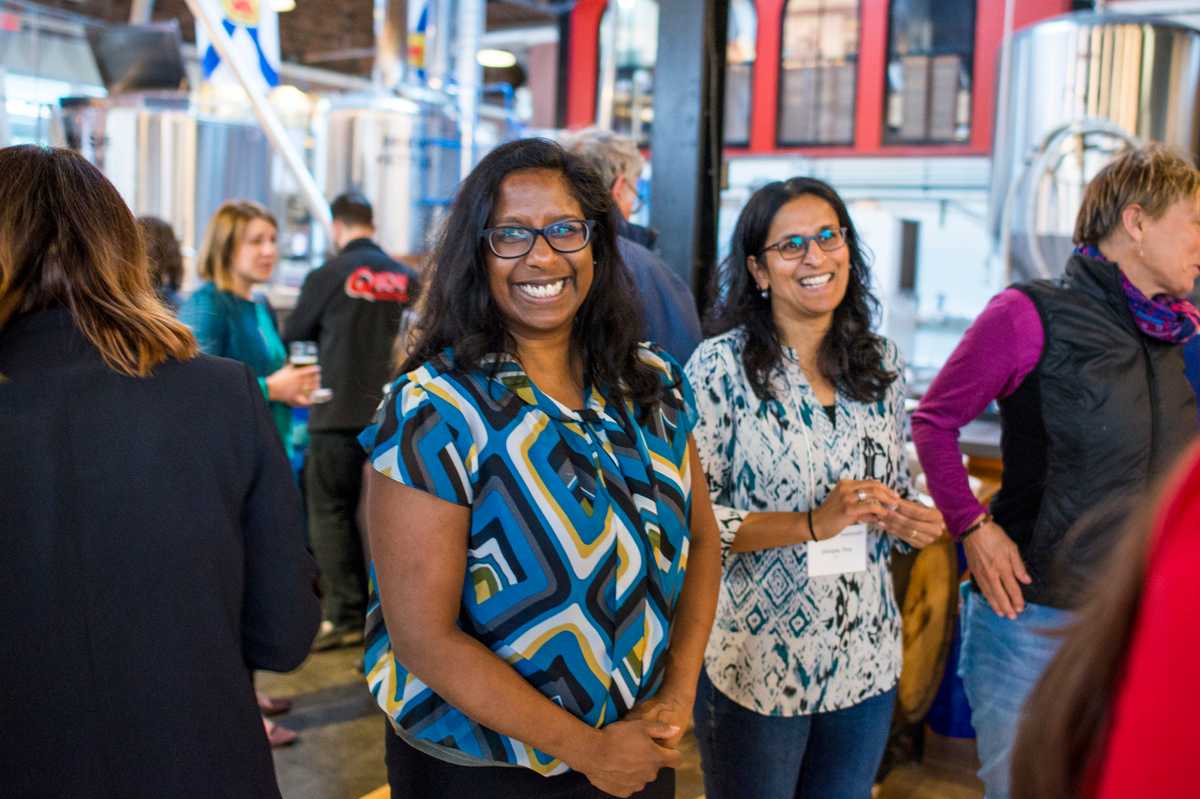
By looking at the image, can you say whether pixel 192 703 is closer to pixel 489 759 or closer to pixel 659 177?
pixel 489 759

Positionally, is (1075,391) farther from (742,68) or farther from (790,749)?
(742,68)

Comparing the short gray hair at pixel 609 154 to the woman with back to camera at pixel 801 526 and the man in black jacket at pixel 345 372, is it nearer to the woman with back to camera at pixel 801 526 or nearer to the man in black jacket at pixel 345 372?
the woman with back to camera at pixel 801 526

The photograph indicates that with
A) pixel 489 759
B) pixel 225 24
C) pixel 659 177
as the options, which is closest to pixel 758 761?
pixel 489 759

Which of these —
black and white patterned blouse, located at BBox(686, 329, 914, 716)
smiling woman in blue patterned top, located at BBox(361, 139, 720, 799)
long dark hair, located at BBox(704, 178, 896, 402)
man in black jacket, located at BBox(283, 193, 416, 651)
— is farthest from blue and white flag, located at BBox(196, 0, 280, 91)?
smiling woman in blue patterned top, located at BBox(361, 139, 720, 799)

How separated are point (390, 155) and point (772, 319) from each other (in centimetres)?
632

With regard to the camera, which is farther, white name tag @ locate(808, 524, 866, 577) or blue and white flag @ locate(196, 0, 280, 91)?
blue and white flag @ locate(196, 0, 280, 91)

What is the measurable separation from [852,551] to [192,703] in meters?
1.14

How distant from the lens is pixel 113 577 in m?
1.31

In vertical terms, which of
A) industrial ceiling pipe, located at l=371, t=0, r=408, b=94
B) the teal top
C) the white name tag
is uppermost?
industrial ceiling pipe, located at l=371, t=0, r=408, b=94

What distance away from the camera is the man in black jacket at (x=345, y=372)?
4.48 metres

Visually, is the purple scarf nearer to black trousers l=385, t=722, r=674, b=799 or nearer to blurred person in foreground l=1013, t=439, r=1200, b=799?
black trousers l=385, t=722, r=674, b=799

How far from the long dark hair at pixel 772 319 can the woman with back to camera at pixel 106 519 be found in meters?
0.99

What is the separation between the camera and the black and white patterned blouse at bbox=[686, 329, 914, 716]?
1.91 meters

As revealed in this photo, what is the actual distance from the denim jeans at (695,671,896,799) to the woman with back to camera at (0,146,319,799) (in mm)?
881
